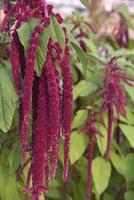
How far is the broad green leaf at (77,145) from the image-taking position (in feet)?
6.36

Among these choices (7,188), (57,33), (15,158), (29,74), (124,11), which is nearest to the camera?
(29,74)

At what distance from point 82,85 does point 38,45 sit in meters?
0.90

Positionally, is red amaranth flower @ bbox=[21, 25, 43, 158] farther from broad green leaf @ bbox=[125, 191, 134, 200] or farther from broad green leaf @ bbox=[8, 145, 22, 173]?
broad green leaf @ bbox=[125, 191, 134, 200]

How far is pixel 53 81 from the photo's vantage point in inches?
48.3

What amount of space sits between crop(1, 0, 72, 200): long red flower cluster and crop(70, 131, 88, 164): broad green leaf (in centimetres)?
59

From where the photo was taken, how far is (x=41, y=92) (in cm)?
126

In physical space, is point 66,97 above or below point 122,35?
below

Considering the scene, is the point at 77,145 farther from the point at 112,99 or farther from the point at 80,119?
the point at 112,99

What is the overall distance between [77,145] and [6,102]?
2.07ft

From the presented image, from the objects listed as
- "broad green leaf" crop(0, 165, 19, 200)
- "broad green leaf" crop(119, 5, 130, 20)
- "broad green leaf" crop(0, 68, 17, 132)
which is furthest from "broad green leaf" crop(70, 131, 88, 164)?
"broad green leaf" crop(119, 5, 130, 20)

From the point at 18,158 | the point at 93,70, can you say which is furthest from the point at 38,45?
the point at 93,70

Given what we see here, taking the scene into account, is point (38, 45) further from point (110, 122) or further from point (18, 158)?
point (110, 122)

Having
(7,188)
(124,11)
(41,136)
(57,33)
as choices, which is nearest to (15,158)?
(7,188)

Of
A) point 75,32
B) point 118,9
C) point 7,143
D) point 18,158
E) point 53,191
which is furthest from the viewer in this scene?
point 118,9
